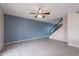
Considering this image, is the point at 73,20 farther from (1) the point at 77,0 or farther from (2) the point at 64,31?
(1) the point at 77,0

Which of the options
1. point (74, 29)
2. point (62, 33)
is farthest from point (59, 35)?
point (74, 29)

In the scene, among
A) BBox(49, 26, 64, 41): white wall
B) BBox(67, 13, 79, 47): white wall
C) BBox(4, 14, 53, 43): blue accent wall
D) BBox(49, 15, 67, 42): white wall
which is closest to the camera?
BBox(67, 13, 79, 47): white wall

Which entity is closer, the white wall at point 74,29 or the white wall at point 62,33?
the white wall at point 74,29

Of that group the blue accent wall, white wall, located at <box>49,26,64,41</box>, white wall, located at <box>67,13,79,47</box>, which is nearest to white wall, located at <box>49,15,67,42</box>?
white wall, located at <box>49,26,64,41</box>

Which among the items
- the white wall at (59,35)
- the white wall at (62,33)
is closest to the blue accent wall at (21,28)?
the white wall at (59,35)

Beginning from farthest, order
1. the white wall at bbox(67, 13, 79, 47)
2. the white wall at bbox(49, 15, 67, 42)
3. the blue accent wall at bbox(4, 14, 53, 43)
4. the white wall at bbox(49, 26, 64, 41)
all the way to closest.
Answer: the white wall at bbox(49, 26, 64, 41)
the white wall at bbox(49, 15, 67, 42)
the blue accent wall at bbox(4, 14, 53, 43)
the white wall at bbox(67, 13, 79, 47)

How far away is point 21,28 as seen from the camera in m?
8.08

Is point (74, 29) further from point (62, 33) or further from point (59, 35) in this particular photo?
point (59, 35)

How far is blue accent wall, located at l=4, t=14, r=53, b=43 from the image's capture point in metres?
7.23

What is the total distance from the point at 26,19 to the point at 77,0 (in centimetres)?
772

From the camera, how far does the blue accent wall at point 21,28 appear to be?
723cm

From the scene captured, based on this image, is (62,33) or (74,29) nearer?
(74,29)

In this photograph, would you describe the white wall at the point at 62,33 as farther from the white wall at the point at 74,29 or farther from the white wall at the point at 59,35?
the white wall at the point at 74,29

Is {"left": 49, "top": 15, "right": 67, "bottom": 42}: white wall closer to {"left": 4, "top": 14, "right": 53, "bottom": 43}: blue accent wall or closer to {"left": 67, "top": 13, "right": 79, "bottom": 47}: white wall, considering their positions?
{"left": 67, "top": 13, "right": 79, "bottom": 47}: white wall
